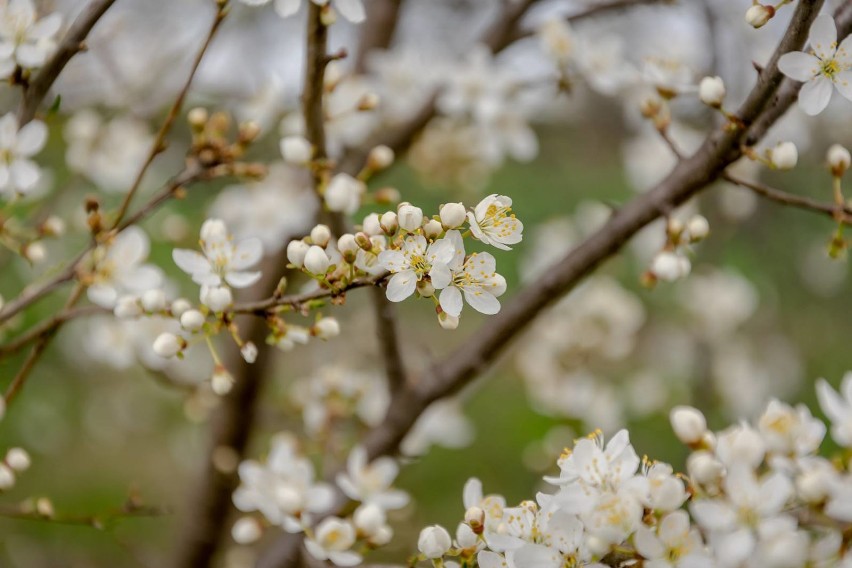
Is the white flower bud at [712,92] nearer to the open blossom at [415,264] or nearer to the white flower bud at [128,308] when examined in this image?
the open blossom at [415,264]

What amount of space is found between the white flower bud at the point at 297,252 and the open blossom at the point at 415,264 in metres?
0.13

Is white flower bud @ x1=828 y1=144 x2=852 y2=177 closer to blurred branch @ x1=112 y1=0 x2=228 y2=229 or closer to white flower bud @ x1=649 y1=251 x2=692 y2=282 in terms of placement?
white flower bud @ x1=649 y1=251 x2=692 y2=282

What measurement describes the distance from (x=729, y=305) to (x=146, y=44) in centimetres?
266

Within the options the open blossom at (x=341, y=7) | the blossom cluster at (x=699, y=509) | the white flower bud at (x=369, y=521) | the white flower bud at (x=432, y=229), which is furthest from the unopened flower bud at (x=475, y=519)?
the open blossom at (x=341, y=7)

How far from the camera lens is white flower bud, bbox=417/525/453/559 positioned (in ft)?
2.87

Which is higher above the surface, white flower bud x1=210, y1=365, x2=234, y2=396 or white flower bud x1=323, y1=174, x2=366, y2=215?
white flower bud x1=323, y1=174, x2=366, y2=215

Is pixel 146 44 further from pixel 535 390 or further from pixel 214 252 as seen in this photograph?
pixel 214 252

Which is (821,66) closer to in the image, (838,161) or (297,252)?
(838,161)

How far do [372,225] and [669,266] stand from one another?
49 cm

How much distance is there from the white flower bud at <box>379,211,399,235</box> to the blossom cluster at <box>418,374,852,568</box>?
0.33 metres

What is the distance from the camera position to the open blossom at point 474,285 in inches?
34.9

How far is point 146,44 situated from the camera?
10.9 feet

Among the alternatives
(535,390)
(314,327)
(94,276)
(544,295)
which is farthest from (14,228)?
(535,390)

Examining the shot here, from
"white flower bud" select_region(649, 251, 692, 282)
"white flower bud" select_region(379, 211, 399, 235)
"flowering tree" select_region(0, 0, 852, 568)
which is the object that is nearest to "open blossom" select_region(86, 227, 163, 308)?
"flowering tree" select_region(0, 0, 852, 568)
